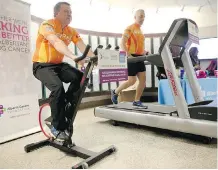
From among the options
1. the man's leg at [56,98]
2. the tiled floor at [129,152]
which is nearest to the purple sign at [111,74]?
the man's leg at [56,98]

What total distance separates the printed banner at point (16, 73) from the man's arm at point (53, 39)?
76 cm

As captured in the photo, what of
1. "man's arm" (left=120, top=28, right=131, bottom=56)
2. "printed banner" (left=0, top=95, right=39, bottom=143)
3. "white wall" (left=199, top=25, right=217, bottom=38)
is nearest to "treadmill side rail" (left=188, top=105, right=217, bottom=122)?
"man's arm" (left=120, top=28, right=131, bottom=56)

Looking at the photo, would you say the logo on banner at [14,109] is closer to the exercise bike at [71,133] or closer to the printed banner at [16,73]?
the printed banner at [16,73]

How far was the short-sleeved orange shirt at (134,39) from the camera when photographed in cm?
331

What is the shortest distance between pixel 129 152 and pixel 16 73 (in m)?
1.64

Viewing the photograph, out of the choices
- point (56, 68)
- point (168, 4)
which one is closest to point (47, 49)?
point (56, 68)

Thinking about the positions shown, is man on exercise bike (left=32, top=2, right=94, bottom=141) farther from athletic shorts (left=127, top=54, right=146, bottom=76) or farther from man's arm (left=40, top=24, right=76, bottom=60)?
athletic shorts (left=127, top=54, right=146, bottom=76)

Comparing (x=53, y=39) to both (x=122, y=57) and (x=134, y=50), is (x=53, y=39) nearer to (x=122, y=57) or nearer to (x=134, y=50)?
(x=122, y=57)

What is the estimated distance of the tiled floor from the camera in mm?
1527

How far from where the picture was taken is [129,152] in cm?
176

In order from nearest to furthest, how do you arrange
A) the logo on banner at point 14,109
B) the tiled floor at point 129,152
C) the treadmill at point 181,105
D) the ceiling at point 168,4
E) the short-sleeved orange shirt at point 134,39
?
the tiled floor at point 129,152
the treadmill at point 181,105
the logo on banner at point 14,109
the short-sleeved orange shirt at point 134,39
the ceiling at point 168,4

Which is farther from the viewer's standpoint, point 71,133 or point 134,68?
point 134,68

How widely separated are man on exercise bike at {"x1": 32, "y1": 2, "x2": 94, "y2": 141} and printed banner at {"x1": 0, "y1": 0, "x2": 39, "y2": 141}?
0.59 metres

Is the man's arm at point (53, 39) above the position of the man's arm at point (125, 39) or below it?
below
